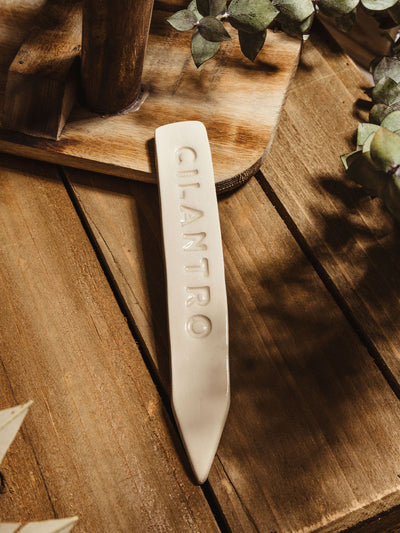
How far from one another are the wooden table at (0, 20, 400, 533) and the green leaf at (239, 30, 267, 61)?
4.1 inches

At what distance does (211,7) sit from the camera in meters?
0.60

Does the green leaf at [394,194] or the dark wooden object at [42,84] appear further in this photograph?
the dark wooden object at [42,84]

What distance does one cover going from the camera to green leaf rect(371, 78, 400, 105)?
62 centimetres

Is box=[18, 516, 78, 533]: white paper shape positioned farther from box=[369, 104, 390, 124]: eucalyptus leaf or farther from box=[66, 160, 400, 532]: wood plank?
box=[369, 104, 390, 124]: eucalyptus leaf

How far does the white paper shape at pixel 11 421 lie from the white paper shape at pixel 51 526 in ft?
0.24

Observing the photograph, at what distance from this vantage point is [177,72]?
666 millimetres

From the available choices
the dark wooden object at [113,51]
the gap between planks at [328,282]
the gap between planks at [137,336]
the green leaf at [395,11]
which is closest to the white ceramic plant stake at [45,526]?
the gap between planks at [137,336]

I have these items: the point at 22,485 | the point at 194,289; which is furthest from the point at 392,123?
the point at 22,485

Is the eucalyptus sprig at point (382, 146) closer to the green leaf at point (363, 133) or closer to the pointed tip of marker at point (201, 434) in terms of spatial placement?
the green leaf at point (363, 133)

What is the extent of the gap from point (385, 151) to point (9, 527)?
0.47 metres

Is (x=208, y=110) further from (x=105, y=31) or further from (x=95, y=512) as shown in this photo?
(x=95, y=512)

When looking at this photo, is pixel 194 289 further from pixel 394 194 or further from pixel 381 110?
pixel 381 110

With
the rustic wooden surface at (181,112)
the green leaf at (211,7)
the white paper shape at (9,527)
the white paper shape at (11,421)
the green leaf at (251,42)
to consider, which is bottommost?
the white paper shape at (9,527)

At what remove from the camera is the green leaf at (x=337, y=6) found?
61 centimetres
